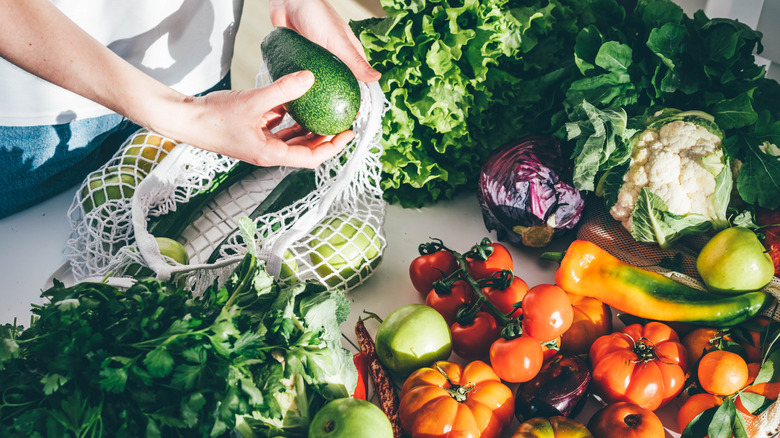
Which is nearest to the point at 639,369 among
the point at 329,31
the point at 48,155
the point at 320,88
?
the point at 320,88

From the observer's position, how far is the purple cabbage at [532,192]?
1136 mm

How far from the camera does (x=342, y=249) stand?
105cm

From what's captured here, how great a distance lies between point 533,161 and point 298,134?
515 millimetres

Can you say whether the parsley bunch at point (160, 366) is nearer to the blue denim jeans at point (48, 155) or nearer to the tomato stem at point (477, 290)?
the tomato stem at point (477, 290)

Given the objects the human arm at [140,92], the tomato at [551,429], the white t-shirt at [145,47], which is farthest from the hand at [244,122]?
the tomato at [551,429]

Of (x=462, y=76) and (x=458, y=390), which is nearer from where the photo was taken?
(x=458, y=390)

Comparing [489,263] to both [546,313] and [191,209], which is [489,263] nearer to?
[546,313]

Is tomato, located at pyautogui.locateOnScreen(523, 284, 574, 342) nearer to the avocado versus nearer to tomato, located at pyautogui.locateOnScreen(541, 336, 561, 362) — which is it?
tomato, located at pyautogui.locateOnScreen(541, 336, 561, 362)

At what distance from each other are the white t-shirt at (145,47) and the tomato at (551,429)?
1.04m

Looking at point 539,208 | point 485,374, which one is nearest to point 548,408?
point 485,374

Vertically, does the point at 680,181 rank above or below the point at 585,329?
above

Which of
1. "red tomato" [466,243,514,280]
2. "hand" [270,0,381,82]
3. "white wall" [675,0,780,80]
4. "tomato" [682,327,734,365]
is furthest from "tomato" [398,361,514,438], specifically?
"white wall" [675,0,780,80]

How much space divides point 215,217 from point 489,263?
642 mm

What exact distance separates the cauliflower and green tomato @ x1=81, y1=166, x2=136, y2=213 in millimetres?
1073
